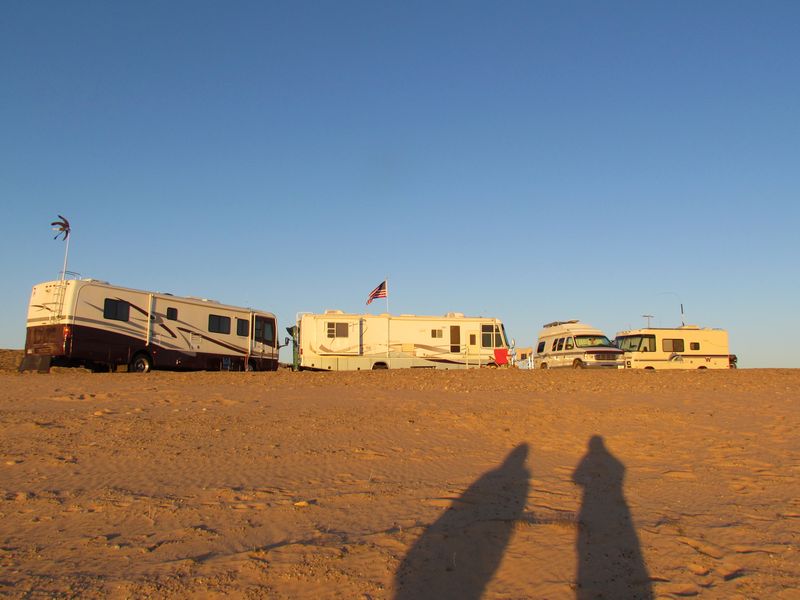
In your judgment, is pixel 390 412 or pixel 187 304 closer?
pixel 390 412

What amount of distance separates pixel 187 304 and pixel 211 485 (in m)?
19.2

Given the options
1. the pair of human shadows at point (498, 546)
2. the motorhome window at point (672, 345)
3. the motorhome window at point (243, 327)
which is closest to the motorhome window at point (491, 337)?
the motorhome window at point (672, 345)

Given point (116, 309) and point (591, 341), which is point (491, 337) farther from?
point (116, 309)

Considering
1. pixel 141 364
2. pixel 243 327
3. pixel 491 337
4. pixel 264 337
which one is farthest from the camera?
pixel 491 337

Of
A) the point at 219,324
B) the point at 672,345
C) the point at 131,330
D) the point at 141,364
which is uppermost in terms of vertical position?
the point at 219,324

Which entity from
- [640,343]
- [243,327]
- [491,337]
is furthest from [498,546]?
[640,343]

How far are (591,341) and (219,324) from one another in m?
16.2

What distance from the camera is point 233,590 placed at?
415 cm

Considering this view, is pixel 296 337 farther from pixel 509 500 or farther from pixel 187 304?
pixel 509 500

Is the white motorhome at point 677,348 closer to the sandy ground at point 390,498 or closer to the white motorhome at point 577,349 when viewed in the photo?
the white motorhome at point 577,349

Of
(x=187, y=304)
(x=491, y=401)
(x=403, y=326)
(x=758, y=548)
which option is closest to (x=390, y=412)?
(x=491, y=401)

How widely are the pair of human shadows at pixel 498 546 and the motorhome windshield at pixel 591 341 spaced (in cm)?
2130

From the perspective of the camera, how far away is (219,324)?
26297mm

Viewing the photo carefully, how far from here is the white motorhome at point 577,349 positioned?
27.3 m
